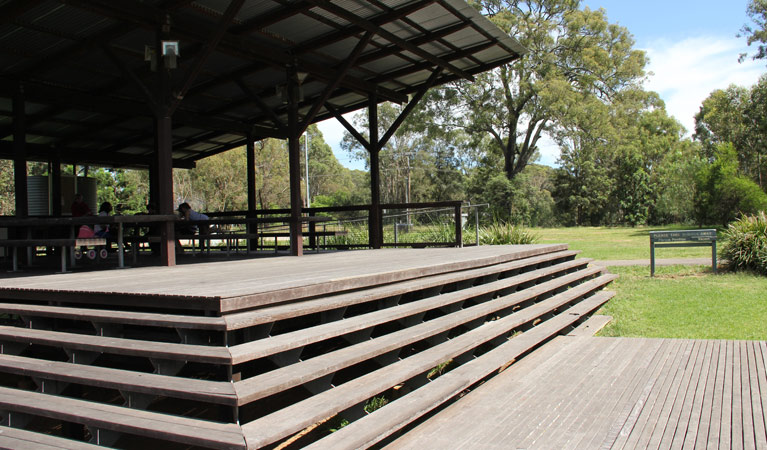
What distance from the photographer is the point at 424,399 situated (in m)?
3.65

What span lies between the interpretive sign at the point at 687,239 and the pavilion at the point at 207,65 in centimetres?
501

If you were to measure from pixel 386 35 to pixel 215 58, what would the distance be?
2749 mm

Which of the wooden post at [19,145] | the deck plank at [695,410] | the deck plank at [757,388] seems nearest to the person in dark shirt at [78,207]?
the wooden post at [19,145]

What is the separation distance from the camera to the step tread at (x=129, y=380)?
2.71 metres

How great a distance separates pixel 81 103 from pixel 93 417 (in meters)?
7.69

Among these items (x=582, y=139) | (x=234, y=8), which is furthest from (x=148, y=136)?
(x=582, y=139)

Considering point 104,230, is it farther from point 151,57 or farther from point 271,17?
point 271,17

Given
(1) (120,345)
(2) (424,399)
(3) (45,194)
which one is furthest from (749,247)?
(3) (45,194)

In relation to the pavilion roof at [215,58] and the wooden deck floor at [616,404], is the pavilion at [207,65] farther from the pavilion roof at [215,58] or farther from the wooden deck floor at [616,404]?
the wooden deck floor at [616,404]

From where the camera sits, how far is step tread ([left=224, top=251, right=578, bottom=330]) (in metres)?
3.11

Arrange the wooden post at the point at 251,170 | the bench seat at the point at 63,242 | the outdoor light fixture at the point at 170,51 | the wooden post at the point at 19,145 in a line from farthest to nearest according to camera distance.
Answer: the wooden post at the point at 251,170, the wooden post at the point at 19,145, the outdoor light fixture at the point at 170,51, the bench seat at the point at 63,242

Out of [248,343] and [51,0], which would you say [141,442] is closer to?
[248,343]

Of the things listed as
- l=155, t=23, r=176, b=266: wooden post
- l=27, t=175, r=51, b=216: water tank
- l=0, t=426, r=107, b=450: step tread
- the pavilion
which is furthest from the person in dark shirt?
l=0, t=426, r=107, b=450: step tread

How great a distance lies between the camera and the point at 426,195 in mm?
53312
